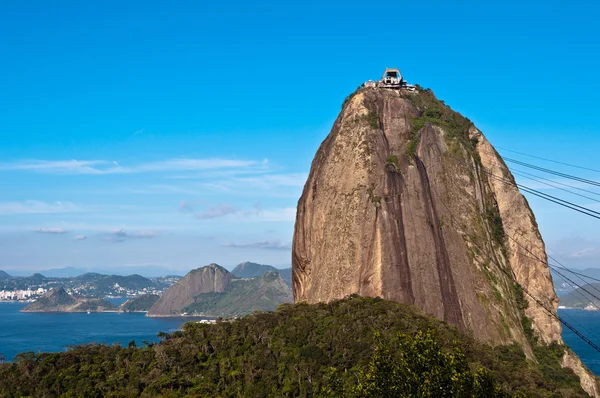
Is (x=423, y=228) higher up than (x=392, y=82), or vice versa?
(x=392, y=82)

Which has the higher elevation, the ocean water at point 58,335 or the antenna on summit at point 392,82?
the antenna on summit at point 392,82

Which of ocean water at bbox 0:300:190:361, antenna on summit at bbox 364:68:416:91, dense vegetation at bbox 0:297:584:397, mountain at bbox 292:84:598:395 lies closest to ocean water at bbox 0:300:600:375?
ocean water at bbox 0:300:190:361

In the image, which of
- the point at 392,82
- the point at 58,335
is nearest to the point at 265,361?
the point at 392,82

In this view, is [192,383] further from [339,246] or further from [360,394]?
[360,394]

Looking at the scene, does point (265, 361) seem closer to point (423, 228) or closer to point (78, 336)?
point (423, 228)

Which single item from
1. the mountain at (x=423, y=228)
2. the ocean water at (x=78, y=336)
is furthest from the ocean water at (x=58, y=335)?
the mountain at (x=423, y=228)

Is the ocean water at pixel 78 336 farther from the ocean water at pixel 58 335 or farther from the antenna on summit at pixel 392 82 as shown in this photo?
the antenna on summit at pixel 392 82

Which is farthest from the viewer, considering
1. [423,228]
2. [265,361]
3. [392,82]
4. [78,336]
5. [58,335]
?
[58,335]
